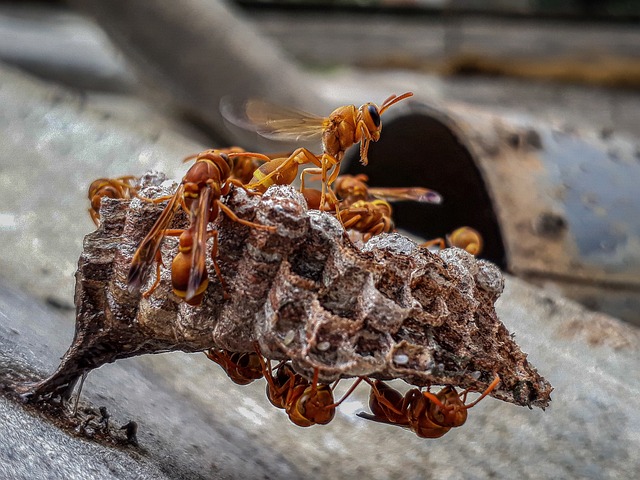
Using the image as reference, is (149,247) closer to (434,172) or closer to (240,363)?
(240,363)

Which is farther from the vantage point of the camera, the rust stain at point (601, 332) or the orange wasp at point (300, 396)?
the rust stain at point (601, 332)

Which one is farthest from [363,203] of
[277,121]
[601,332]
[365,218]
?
[601,332]

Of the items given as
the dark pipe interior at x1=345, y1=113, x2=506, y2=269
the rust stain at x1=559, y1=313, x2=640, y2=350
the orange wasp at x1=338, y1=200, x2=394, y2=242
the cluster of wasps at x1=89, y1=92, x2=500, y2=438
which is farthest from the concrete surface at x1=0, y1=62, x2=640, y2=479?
the dark pipe interior at x1=345, y1=113, x2=506, y2=269

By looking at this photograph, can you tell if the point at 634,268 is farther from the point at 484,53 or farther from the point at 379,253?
the point at 484,53

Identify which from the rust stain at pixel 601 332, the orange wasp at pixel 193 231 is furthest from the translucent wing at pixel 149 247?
the rust stain at pixel 601 332

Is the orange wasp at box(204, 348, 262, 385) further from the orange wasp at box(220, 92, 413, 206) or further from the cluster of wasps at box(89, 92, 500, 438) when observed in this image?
the orange wasp at box(220, 92, 413, 206)

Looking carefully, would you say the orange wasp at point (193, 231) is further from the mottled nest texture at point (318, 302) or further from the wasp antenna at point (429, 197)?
the wasp antenna at point (429, 197)

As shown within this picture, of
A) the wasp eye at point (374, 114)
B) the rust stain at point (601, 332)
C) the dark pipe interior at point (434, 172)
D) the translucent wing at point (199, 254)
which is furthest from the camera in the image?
the dark pipe interior at point (434, 172)
